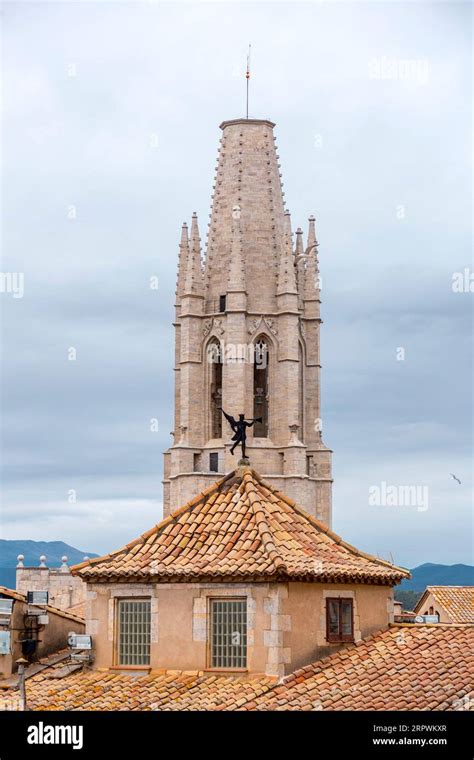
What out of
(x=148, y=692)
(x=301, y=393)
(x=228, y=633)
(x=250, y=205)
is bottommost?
(x=148, y=692)

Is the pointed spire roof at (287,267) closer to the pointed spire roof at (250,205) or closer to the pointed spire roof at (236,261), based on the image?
the pointed spire roof at (250,205)

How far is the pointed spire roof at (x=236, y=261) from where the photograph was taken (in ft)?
365

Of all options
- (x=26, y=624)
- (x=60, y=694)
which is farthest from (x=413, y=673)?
(x=26, y=624)

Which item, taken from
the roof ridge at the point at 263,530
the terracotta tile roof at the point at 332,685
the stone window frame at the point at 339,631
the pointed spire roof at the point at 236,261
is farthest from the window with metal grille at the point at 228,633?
the pointed spire roof at the point at 236,261

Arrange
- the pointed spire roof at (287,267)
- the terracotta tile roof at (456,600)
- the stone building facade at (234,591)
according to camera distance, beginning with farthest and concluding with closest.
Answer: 1. the pointed spire roof at (287,267)
2. the terracotta tile roof at (456,600)
3. the stone building facade at (234,591)

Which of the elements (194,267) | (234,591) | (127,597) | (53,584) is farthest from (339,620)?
(194,267)

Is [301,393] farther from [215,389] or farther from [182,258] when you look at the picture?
[182,258]

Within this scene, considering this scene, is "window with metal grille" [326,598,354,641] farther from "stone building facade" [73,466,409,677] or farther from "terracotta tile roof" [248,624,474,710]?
"terracotta tile roof" [248,624,474,710]

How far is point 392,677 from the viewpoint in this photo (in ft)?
95.5

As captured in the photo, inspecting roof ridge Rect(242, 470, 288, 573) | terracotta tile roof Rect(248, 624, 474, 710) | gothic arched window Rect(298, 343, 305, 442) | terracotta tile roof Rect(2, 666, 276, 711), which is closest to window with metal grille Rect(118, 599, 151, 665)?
terracotta tile roof Rect(2, 666, 276, 711)

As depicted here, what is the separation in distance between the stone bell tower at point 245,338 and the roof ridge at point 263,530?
75.6 metres

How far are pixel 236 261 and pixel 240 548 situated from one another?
81096 mm

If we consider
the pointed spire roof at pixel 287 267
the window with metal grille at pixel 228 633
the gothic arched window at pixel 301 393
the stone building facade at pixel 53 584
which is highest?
the pointed spire roof at pixel 287 267
